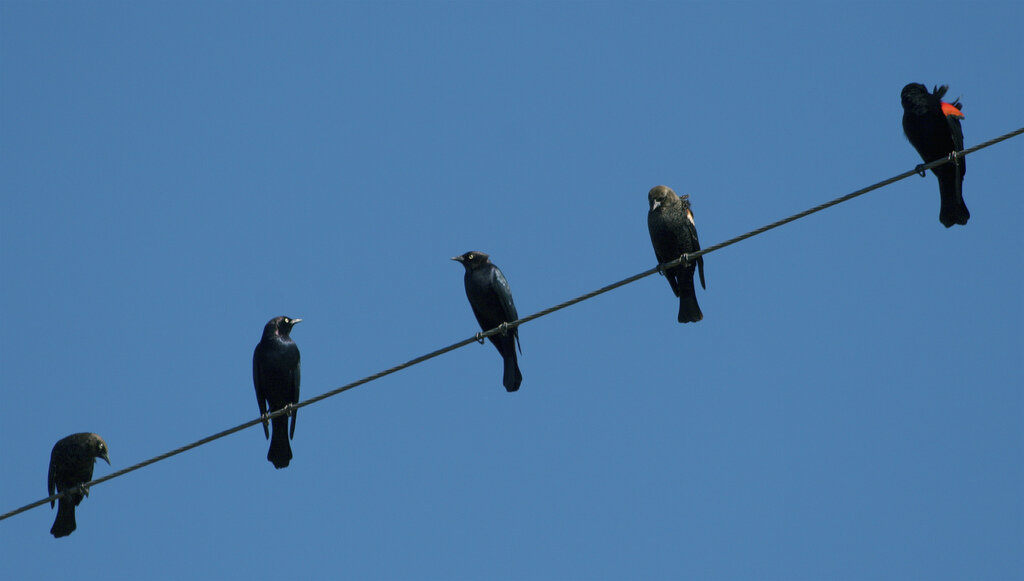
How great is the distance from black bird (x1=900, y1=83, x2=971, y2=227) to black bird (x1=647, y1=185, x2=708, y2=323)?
2.20 meters

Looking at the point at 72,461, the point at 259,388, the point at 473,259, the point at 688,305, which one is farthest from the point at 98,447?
the point at 688,305

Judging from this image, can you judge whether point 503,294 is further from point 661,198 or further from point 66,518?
point 66,518

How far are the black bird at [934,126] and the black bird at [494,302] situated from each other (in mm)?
4032

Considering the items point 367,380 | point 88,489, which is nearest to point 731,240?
point 367,380

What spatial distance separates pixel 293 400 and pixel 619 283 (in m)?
4.63

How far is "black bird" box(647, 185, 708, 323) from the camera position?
1123cm

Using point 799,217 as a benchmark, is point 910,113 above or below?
above

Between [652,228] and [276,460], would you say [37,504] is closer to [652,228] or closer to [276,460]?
[276,460]

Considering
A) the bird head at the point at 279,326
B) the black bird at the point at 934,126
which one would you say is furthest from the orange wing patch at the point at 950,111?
the bird head at the point at 279,326

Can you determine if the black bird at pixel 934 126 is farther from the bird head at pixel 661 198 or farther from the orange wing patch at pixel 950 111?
the bird head at pixel 661 198

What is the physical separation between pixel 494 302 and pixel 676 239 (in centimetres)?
184

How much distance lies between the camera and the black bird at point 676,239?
36.8ft

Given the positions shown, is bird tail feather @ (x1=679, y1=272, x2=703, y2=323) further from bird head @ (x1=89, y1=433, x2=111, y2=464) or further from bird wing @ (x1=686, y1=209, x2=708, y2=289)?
bird head @ (x1=89, y1=433, x2=111, y2=464)

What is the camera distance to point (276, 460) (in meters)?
11.4
